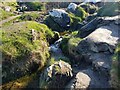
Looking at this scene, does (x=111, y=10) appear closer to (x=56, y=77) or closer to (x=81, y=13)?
(x=81, y=13)

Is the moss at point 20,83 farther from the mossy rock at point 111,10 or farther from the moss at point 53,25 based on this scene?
the moss at point 53,25

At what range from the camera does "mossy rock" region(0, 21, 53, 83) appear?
1073cm

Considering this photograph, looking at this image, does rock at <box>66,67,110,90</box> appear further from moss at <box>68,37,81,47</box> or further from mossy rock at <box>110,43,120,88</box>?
moss at <box>68,37,81,47</box>

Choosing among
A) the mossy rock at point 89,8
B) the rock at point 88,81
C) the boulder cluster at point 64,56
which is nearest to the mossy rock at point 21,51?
the boulder cluster at point 64,56

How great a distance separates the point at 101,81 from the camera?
30.8 ft

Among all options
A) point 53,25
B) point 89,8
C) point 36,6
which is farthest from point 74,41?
point 36,6

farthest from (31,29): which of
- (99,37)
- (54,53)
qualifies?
(99,37)

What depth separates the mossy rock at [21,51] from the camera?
10.7 metres

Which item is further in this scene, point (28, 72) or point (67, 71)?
point (28, 72)

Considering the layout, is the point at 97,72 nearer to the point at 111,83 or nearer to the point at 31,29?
the point at 111,83

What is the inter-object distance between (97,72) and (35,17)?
9.77 metres

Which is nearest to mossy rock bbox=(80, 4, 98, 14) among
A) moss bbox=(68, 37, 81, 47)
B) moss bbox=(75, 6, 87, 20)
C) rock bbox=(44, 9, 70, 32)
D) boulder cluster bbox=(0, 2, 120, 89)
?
moss bbox=(75, 6, 87, 20)

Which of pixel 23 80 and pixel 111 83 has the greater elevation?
pixel 111 83

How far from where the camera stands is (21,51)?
36.5ft
